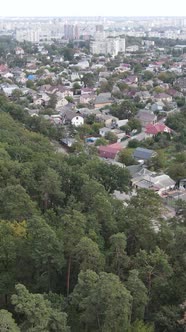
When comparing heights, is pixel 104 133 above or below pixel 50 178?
below

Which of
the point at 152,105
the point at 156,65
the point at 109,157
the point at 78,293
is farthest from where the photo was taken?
the point at 156,65

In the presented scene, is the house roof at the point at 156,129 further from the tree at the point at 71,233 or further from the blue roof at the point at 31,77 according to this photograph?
the blue roof at the point at 31,77

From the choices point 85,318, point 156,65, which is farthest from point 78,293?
point 156,65

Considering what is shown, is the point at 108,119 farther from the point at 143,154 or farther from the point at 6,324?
the point at 6,324

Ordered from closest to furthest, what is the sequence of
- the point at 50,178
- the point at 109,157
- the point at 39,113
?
the point at 50,178 < the point at 109,157 < the point at 39,113

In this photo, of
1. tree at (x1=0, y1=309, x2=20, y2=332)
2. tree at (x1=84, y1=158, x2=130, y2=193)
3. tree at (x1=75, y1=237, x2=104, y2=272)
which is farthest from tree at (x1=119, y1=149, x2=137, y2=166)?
tree at (x1=0, y1=309, x2=20, y2=332)

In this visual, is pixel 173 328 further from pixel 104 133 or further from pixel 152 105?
pixel 152 105
